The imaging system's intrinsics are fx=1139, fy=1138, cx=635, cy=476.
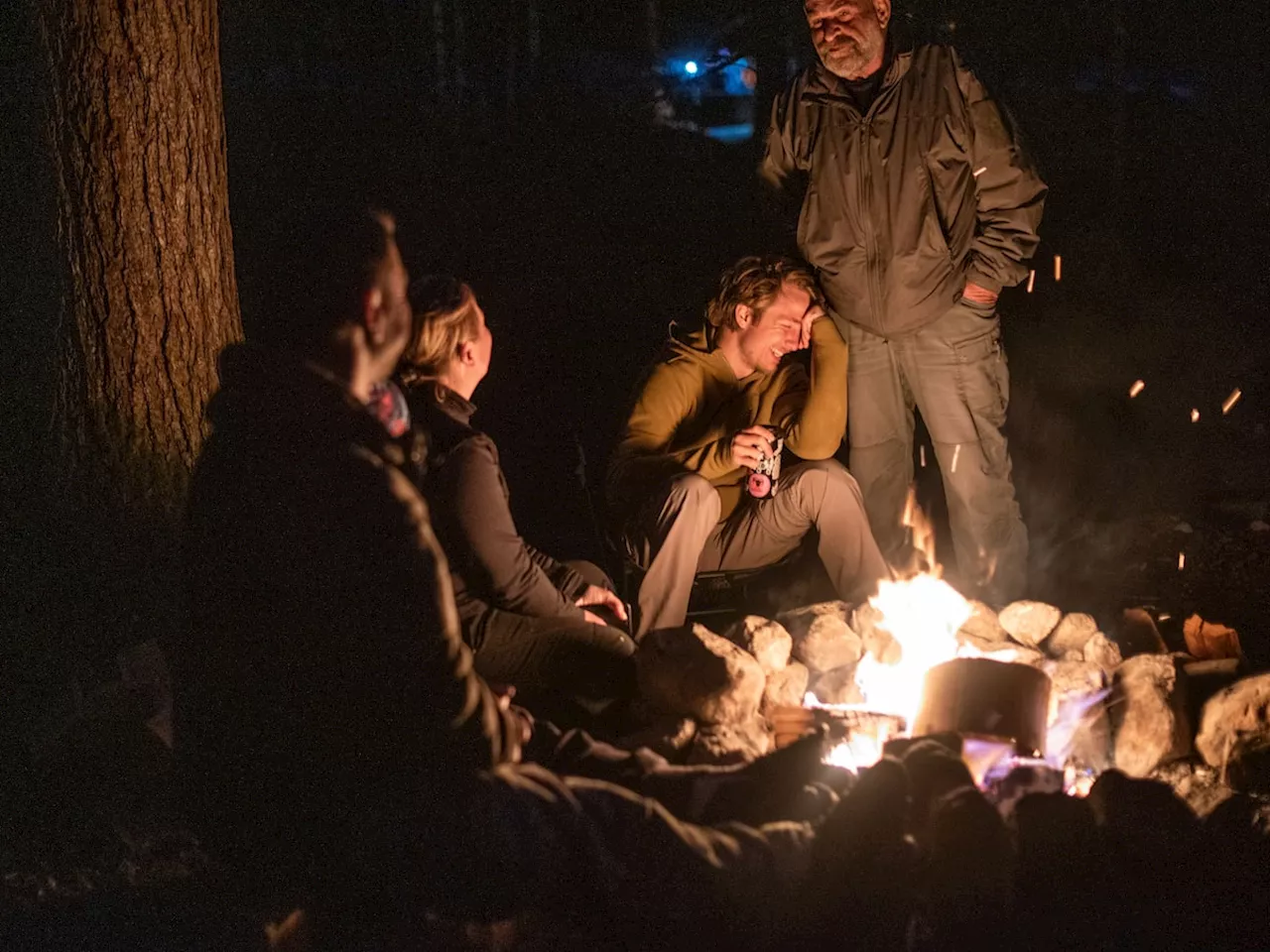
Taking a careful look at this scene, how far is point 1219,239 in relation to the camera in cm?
805

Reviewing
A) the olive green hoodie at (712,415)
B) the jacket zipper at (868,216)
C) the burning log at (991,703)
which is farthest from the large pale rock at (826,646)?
the jacket zipper at (868,216)

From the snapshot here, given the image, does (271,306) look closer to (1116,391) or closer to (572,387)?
(572,387)

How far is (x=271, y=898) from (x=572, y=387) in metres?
4.82

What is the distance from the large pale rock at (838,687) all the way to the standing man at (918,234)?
1.34 metres

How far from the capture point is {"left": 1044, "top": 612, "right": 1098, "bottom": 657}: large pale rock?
180 inches

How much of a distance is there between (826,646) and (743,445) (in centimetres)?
92

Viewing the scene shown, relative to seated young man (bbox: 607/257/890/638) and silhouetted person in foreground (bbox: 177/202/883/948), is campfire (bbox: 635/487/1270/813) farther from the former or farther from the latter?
silhouetted person in foreground (bbox: 177/202/883/948)

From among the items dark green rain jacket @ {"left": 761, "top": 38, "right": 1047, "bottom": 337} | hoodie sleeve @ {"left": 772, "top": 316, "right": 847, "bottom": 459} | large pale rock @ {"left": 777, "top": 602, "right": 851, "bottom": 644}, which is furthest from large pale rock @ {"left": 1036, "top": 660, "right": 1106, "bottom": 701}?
dark green rain jacket @ {"left": 761, "top": 38, "right": 1047, "bottom": 337}

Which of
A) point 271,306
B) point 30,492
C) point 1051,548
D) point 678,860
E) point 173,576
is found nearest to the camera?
point 271,306

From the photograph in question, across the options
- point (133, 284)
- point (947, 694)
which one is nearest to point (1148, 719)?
point (947, 694)

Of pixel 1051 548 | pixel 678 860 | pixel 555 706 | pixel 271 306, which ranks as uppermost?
pixel 271 306

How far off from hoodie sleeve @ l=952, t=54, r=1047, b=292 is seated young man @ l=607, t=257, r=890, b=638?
0.75m

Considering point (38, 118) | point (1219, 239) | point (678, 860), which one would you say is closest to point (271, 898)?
point (678, 860)

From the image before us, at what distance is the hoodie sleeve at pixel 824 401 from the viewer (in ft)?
16.2
